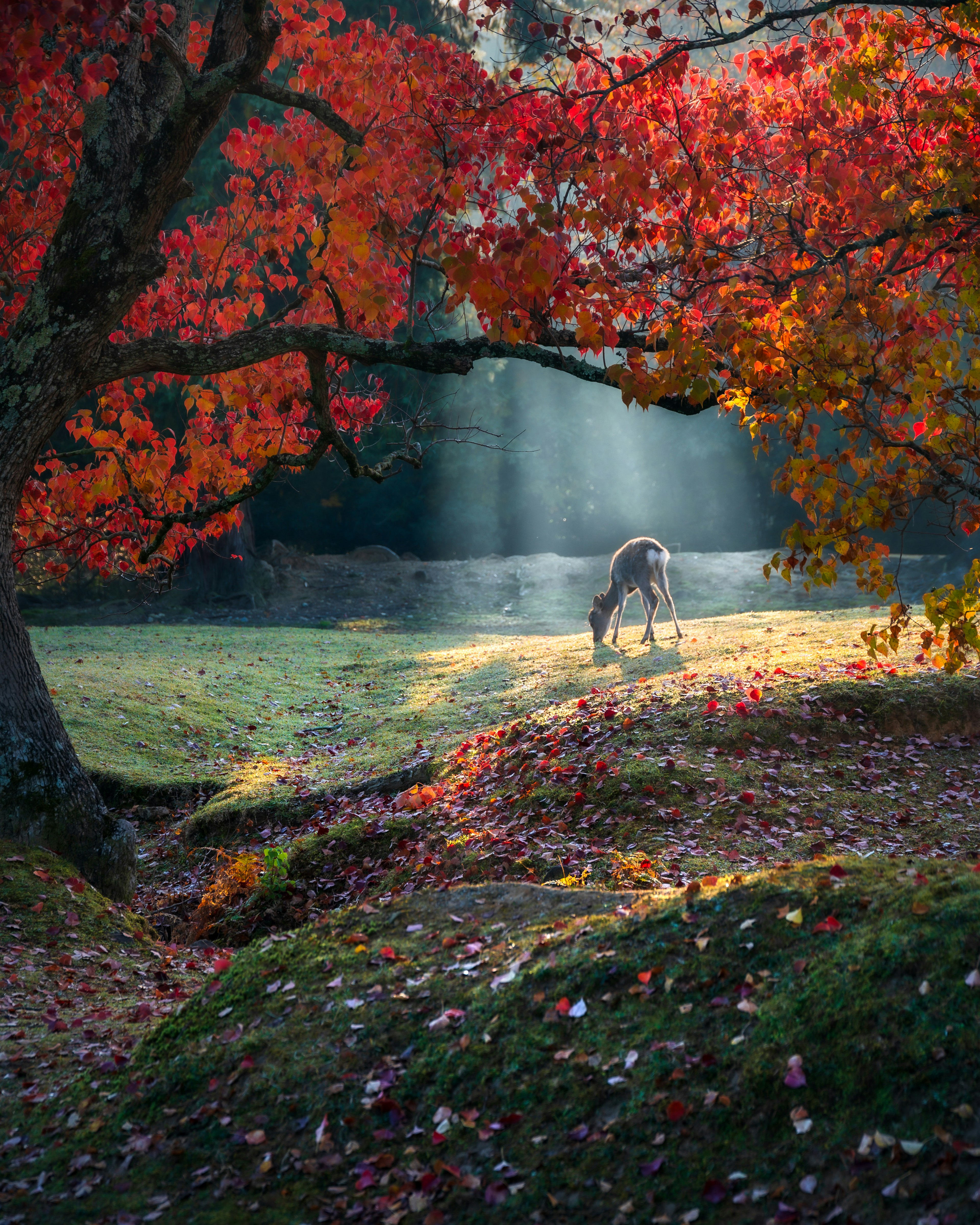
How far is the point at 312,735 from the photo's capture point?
15.0 metres

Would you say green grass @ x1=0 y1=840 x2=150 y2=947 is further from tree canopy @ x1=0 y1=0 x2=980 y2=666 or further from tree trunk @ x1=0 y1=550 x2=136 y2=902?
tree canopy @ x1=0 y1=0 x2=980 y2=666

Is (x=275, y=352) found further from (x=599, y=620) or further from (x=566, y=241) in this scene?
(x=599, y=620)

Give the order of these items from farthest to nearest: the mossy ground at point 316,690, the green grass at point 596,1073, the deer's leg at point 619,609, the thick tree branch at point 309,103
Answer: the deer's leg at point 619,609, the mossy ground at point 316,690, the thick tree branch at point 309,103, the green grass at point 596,1073

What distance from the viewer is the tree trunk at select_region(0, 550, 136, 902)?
7879 millimetres

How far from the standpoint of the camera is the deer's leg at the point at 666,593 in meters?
17.4

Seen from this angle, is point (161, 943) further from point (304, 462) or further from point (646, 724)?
point (646, 724)

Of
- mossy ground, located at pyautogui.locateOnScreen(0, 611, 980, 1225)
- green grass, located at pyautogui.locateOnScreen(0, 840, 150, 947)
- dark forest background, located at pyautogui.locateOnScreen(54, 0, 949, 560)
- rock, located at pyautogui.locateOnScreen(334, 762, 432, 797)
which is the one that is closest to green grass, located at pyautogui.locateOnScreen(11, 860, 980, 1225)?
mossy ground, located at pyautogui.locateOnScreen(0, 611, 980, 1225)

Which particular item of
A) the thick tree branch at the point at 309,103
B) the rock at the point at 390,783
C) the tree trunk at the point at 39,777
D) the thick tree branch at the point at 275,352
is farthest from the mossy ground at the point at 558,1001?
the thick tree branch at the point at 309,103

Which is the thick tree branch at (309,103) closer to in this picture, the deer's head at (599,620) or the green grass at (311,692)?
the green grass at (311,692)

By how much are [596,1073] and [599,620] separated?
A: 552 inches

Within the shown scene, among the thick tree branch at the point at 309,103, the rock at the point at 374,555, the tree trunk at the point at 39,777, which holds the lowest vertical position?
the tree trunk at the point at 39,777

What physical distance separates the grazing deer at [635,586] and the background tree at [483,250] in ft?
23.4

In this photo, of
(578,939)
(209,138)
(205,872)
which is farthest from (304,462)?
(209,138)

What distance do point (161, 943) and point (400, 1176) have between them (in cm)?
454
